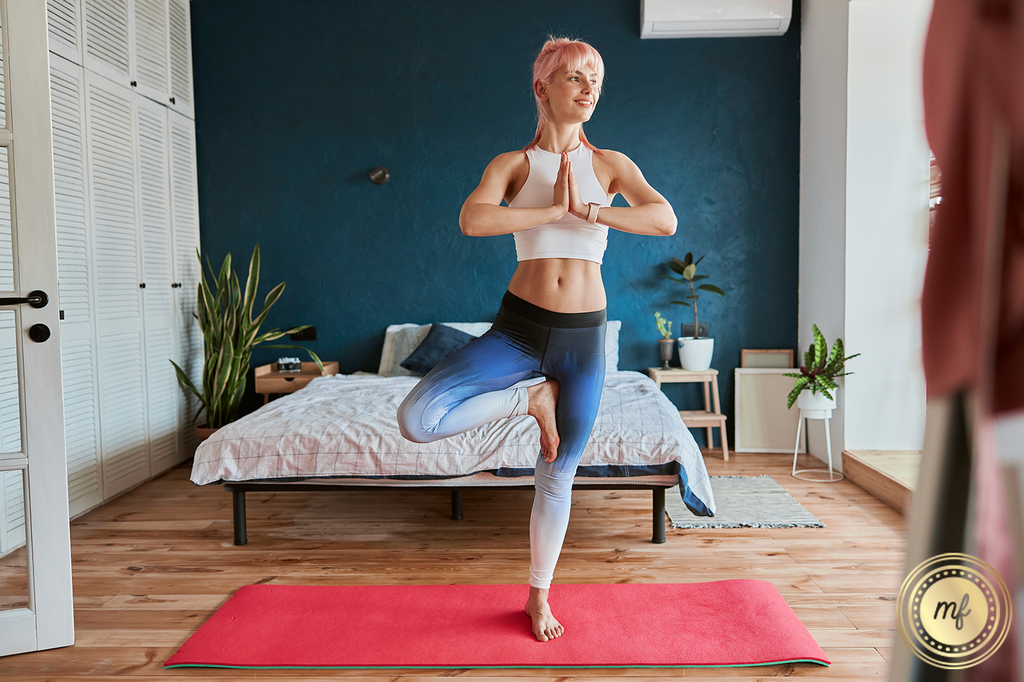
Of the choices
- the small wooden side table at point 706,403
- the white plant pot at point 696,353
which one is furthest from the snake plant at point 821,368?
the white plant pot at point 696,353

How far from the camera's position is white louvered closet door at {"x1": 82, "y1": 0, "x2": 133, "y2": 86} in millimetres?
3641

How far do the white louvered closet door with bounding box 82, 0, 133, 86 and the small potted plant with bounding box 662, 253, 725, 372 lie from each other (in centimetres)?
358

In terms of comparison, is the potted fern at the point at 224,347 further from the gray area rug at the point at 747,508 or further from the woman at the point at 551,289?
the woman at the point at 551,289

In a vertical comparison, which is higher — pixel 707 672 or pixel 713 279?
pixel 713 279

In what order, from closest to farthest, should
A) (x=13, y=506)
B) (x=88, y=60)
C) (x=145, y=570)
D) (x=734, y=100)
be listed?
1. (x=13, y=506)
2. (x=145, y=570)
3. (x=88, y=60)
4. (x=734, y=100)

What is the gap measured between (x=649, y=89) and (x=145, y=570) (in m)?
4.14

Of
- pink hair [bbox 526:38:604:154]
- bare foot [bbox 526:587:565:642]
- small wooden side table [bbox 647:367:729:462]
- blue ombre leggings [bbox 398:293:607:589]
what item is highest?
pink hair [bbox 526:38:604:154]

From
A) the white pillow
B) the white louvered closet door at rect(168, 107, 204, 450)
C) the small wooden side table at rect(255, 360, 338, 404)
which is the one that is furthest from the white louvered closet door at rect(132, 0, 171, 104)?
the white pillow

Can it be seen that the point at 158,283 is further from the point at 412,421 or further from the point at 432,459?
the point at 412,421

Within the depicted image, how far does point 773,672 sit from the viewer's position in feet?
6.14

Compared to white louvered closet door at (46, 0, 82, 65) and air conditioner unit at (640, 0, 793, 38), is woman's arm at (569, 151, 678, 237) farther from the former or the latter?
air conditioner unit at (640, 0, 793, 38)

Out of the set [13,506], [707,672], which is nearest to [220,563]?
[13,506]

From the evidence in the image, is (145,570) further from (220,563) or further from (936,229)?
(936,229)

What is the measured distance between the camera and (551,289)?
1921mm
